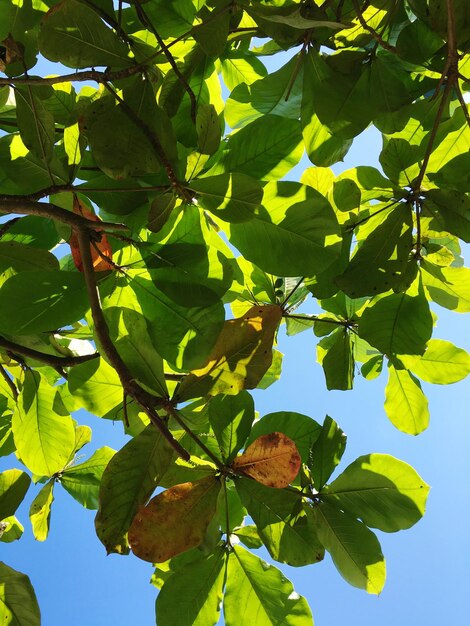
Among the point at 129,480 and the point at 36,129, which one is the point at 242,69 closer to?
the point at 36,129

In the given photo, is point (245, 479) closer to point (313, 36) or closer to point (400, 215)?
point (400, 215)

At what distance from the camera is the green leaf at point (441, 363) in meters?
1.45

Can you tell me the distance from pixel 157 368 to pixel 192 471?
0.79 feet

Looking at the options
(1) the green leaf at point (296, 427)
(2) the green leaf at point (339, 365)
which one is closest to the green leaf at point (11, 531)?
(1) the green leaf at point (296, 427)

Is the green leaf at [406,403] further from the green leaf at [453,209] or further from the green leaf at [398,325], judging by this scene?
the green leaf at [453,209]

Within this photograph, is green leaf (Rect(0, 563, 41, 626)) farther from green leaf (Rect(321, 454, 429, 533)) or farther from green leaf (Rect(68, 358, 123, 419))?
green leaf (Rect(321, 454, 429, 533))

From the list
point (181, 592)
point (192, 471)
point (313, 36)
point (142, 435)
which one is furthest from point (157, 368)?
point (313, 36)

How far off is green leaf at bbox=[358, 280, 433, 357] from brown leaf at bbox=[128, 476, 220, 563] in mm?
484

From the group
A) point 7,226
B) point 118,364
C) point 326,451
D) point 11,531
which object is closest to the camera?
point 118,364

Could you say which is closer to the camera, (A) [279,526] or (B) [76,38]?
(B) [76,38]

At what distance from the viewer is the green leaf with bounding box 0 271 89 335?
1.02 meters

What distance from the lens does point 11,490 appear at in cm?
132

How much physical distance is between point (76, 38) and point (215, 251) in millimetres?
433

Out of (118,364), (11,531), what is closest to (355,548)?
(118,364)
